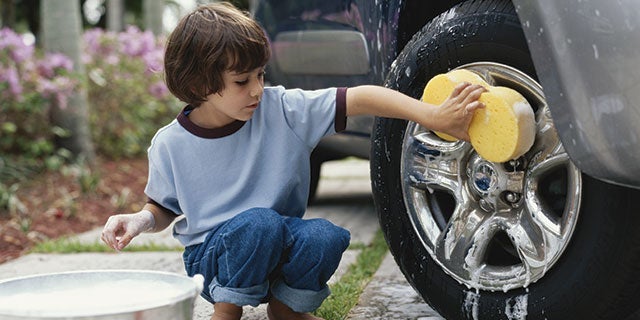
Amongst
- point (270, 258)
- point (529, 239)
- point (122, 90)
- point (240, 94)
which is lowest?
point (122, 90)

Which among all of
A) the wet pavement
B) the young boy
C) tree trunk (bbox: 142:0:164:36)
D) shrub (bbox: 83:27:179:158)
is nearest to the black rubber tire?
the young boy

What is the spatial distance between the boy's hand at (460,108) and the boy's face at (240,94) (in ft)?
1.57

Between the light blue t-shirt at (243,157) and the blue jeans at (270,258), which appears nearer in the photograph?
the blue jeans at (270,258)

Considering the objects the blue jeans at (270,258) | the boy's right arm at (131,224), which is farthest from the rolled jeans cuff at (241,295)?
the boy's right arm at (131,224)

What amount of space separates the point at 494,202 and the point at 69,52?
4612 millimetres

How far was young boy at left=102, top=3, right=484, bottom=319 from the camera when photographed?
2223 mm

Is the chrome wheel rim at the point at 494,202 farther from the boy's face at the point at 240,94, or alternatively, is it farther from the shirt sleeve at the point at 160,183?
the shirt sleeve at the point at 160,183

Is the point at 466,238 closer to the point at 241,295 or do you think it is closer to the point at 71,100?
the point at 241,295

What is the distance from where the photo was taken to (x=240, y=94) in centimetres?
224

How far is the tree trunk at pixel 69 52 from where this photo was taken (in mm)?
6156

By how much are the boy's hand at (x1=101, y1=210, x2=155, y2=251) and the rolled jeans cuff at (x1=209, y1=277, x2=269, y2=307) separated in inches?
10.0

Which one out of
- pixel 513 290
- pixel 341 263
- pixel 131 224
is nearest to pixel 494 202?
pixel 513 290

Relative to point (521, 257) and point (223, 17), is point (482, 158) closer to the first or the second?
point (521, 257)

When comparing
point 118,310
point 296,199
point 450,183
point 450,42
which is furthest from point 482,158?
point 118,310
